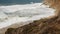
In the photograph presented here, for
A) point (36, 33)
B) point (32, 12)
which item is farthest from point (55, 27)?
point (32, 12)

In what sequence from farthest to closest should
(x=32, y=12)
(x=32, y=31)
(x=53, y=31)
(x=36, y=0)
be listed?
(x=36, y=0), (x=32, y=12), (x=32, y=31), (x=53, y=31)

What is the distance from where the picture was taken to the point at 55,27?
1333 millimetres

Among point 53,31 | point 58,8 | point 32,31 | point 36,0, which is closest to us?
point 53,31

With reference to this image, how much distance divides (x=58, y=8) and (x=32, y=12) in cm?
279

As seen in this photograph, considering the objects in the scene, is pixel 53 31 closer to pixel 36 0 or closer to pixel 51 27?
pixel 51 27

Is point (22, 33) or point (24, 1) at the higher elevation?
point (22, 33)

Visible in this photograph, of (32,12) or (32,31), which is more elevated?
(32,31)

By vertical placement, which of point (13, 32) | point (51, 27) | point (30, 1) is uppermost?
point (51, 27)

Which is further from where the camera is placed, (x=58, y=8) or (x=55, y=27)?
(x=58, y=8)

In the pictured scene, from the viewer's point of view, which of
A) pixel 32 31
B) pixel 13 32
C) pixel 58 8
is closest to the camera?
pixel 32 31

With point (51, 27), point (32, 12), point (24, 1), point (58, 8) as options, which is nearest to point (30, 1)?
point (24, 1)

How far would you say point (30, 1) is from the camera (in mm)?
6125

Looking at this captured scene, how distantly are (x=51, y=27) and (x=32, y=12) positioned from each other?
3145mm

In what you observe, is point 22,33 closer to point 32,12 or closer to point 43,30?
point 43,30
